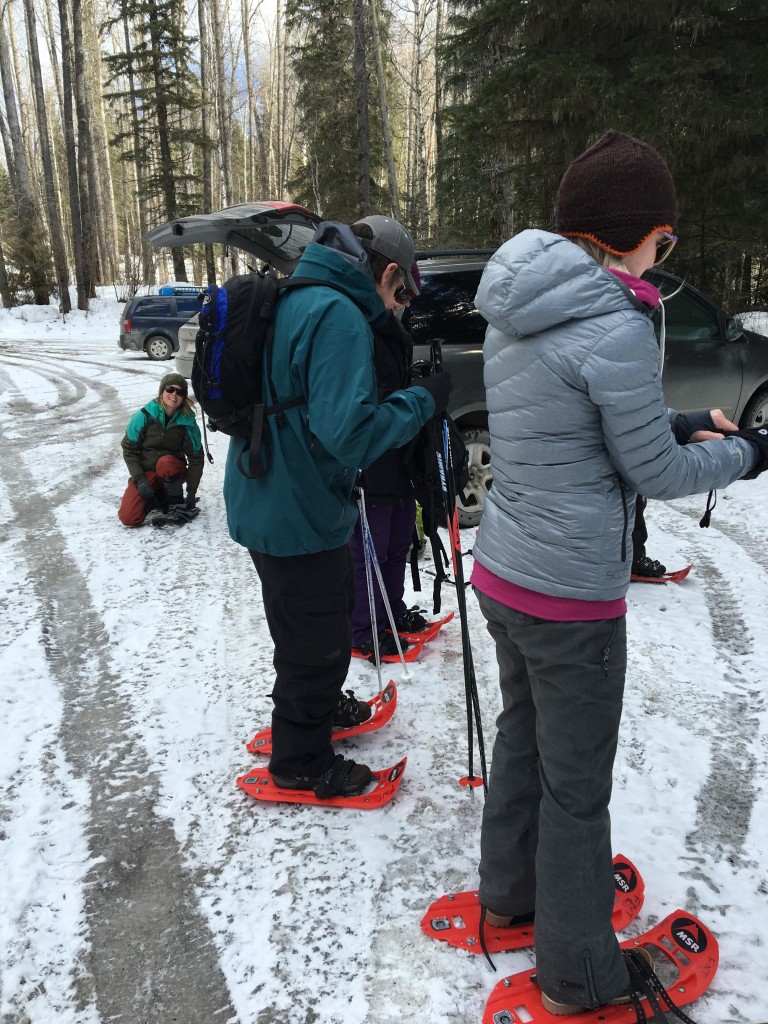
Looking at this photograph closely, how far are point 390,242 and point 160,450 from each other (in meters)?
4.39

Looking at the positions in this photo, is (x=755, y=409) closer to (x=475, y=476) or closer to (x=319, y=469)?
(x=475, y=476)

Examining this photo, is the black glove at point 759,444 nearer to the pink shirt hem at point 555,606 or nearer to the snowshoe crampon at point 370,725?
the pink shirt hem at point 555,606

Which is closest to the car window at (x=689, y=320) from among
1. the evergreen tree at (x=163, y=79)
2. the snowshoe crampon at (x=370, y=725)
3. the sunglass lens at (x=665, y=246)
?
the snowshoe crampon at (x=370, y=725)

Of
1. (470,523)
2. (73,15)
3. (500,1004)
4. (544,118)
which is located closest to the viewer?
(500,1004)

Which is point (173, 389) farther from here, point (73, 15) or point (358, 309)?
point (73, 15)

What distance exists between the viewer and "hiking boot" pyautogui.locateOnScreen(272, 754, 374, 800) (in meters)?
2.79

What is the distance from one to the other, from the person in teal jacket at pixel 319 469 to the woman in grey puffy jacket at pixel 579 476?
1.73ft

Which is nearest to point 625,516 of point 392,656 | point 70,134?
point 392,656

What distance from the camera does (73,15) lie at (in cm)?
2334

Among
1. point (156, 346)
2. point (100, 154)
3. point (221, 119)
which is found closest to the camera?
point (156, 346)

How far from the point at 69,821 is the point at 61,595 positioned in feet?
7.90

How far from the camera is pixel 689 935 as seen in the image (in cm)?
214

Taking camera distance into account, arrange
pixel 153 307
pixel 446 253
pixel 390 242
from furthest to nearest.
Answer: pixel 153 307, pixel 446 253, pixel 390 242

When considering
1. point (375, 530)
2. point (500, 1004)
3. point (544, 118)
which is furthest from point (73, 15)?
point (500, 1004)
